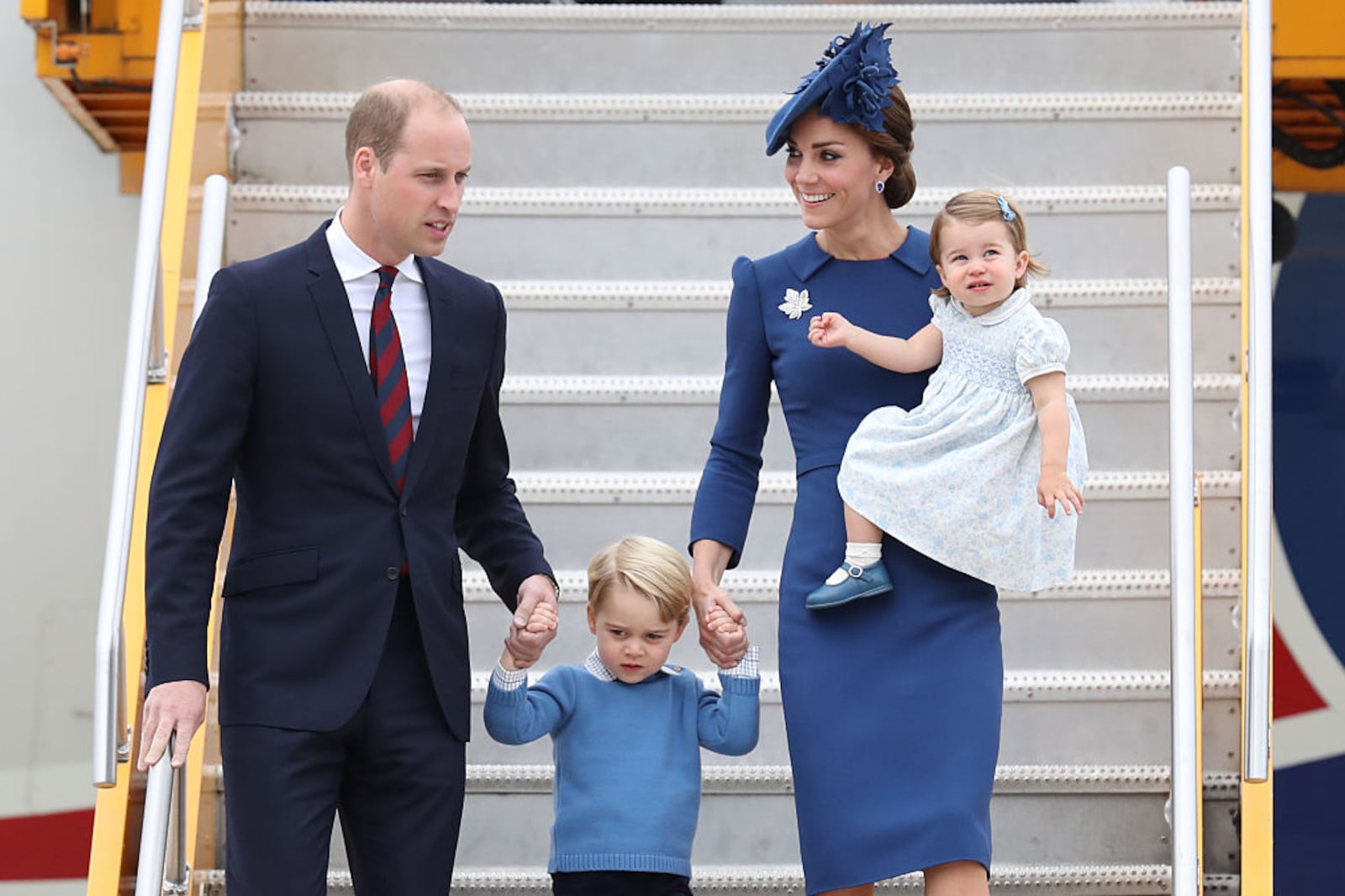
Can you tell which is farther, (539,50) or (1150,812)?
(539,50)

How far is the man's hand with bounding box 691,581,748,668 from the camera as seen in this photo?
2.40 meters

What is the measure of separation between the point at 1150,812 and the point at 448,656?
1.76 m

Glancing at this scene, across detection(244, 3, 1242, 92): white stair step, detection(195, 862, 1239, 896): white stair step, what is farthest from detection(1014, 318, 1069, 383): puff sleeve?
detection(244, 3, 1242, 92): white stair step

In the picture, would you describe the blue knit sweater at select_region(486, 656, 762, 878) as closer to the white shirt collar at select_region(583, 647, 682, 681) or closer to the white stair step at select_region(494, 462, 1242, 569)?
the white shirt collar at select_region(583, 647, 682, 681)

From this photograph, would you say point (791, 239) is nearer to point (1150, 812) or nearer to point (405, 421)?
point (1150, 812)

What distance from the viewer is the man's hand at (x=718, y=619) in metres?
2.40

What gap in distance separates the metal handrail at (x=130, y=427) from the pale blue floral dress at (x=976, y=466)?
113cm

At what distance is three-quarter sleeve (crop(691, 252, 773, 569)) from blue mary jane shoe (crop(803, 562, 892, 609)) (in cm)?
20

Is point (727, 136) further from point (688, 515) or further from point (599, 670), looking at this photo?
point (599, 670)

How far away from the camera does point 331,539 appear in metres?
2.18

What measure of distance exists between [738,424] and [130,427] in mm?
1033

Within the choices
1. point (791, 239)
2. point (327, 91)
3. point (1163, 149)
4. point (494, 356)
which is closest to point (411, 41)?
point (327, 91)

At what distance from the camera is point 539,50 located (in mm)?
4344

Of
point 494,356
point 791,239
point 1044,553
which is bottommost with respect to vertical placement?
point 1044,553
